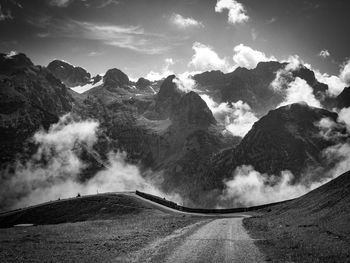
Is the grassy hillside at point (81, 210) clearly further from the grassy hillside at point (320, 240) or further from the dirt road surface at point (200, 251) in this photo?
the dirt road surface at point (200, 251)

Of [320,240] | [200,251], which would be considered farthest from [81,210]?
[320,240]

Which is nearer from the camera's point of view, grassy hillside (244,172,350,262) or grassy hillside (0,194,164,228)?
grassy hillside (244,172,350,262)

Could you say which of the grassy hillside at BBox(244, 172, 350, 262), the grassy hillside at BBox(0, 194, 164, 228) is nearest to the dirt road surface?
the grassy hillside at BBox(244, 172, 350, 262)

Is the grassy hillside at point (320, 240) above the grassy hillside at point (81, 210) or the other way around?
the other way around

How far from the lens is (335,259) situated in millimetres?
22734

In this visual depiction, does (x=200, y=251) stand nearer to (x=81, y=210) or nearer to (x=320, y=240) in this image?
(x=320, y=240)

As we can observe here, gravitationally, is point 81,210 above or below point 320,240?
above

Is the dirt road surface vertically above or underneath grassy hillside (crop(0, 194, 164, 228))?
underneath

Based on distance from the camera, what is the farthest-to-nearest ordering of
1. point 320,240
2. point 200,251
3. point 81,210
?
point 81,210, point 320,240, point 200,251

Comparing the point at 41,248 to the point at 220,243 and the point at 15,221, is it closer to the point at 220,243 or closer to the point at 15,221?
the point at 220,243

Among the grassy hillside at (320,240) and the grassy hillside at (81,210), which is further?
the grassy hillside at (81,210)

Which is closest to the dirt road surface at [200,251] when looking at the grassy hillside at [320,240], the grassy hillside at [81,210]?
the grassy hillside at [320,240]

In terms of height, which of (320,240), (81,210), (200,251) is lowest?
(200,251)

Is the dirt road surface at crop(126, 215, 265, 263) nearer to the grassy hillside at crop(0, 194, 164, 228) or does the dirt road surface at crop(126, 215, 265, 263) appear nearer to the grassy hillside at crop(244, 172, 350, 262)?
the grassy hillside at crop(244, 172, 350, 262)
